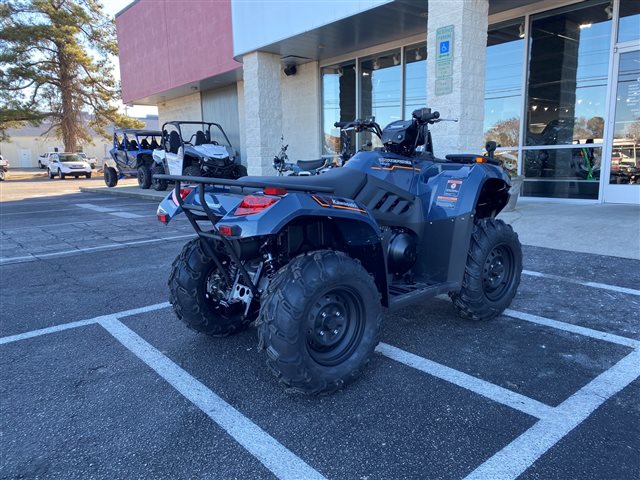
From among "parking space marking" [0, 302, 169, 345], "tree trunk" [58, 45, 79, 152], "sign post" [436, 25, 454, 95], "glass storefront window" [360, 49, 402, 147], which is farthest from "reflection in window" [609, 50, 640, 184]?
"tree trunk" [58, 45, 79, 152]

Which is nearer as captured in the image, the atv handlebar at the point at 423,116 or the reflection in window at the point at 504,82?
the atv handlebar at the point at 423,116

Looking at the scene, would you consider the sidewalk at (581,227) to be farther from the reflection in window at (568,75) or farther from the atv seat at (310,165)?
the atv seat at (310,165)

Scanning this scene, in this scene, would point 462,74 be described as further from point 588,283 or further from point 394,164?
point 394,164

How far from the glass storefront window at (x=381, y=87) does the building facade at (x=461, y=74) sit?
4cm

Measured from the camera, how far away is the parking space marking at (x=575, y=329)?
11.2 ft

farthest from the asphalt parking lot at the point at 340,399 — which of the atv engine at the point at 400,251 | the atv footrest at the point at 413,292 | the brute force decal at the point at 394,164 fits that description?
the brute force decal at the point at 394,164

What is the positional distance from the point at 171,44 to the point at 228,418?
19087mm

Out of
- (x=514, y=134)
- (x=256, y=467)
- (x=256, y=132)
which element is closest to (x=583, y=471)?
(x=256, y=467)

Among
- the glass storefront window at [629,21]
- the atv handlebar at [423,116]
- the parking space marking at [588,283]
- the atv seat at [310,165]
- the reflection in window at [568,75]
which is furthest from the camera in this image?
the reflection in window at [568,75]

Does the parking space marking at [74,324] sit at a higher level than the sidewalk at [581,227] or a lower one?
lower

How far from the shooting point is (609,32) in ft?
30.3

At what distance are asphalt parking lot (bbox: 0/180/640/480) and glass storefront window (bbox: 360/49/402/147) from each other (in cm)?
966

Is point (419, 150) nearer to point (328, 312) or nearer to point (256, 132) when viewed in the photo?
point (328, 312)

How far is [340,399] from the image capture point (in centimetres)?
271
